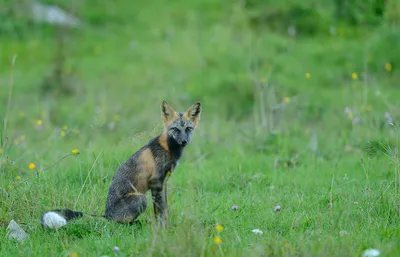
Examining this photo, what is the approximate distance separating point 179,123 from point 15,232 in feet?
6.39

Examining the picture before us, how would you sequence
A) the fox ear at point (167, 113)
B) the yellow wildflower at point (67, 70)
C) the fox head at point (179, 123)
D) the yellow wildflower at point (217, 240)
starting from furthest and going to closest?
the yellow wildflower at point (67, 70)
the fox ear at point (167, 113)
the fox head at point (179, 123)
the yellow wildflower at point (217, 240)

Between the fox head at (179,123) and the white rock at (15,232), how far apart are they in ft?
5.51

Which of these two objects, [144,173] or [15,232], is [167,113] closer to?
[144,173]

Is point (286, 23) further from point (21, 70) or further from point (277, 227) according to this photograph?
point (277, 227)

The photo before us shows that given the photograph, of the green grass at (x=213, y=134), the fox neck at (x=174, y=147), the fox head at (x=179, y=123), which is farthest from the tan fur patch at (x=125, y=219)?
the fox head at (x=179, y=123)

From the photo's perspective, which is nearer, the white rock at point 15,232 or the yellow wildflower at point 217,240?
the yellow wildflower at point 217,240

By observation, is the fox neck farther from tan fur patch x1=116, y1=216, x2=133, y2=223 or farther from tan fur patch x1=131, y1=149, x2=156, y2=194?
tan fur patch x1=116, y1=216, x2=133, y2=223

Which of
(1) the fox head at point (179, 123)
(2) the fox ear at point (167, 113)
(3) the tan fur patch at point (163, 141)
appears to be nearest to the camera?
(3) the tan fur patch at point (163, 141)

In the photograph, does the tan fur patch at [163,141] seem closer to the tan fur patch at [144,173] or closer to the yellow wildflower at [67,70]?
the tan fur patch at [144,173]

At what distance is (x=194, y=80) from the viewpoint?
13.7 meters

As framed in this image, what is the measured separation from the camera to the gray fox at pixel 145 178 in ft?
19.3

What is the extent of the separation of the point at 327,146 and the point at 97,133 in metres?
3.64

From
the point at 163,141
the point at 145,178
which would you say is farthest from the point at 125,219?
the point at 163,141

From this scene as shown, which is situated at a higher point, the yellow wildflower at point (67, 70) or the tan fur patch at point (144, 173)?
the tan fur patch at point (144, 173)
